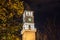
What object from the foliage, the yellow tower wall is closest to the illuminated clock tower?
the yellow tower wall

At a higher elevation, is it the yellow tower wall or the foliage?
the foliage

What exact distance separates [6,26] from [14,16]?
0.42 m

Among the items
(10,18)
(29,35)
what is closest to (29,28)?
(29,35)

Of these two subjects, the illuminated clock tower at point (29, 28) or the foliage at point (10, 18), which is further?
the foliage at point (10, 18)

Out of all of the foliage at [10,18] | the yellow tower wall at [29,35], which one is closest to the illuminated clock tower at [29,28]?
the yellow tower wall at [29,35]

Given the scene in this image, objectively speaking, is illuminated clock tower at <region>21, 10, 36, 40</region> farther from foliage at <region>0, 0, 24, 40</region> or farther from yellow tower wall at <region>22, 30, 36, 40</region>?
foliage at <region>0, 0, 24, 40</region>

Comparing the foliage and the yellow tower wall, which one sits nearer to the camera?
the yellow tower wall

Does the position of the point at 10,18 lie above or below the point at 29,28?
above

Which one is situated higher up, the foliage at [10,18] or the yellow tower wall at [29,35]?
the foliage at [10,18]

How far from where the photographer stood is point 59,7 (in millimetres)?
6102

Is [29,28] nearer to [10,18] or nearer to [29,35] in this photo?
[29,35]

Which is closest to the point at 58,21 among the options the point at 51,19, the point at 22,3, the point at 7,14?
the point at 51,19

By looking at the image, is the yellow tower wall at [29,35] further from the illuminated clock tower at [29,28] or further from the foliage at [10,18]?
the foliage at [10,18]

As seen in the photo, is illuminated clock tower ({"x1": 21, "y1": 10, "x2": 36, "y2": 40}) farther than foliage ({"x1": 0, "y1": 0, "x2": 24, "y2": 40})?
No
